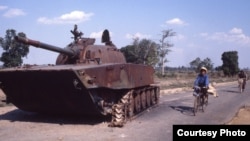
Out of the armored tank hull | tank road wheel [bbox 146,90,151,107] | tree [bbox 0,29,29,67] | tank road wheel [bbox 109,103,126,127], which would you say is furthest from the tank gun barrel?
tree [bbox 0,29,29,67]

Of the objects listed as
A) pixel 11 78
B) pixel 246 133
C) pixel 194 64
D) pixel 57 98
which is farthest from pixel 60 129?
pixel 194 64

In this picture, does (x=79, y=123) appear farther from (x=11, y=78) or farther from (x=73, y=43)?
(x=73, y=43)

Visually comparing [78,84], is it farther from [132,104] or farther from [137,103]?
[137,103]

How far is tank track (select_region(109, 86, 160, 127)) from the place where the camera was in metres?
12.0

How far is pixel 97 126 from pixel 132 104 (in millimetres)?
2223

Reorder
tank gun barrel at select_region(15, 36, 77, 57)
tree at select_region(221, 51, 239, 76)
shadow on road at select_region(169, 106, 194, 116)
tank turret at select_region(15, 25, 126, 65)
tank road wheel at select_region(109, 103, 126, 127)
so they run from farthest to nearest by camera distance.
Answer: tree at select_region(221, 51, 239, 76)
shadow on road at select_region(169, 106, 194, 116)
tank turret at select_region(15, 25, 126, 65)
tank road wheel at select_region(109, 103, 126, 127)
tank gun barrel at select_region(15, 36, 77, 57)

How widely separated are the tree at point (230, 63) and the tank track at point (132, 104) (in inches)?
2141

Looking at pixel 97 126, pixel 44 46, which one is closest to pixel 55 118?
pixel 97 126

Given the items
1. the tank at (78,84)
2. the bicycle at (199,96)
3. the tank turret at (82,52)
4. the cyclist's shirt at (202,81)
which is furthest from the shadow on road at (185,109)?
the tank turret at (82,52)

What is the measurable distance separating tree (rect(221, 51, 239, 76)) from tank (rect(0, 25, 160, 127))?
58.4 meters

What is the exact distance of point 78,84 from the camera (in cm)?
1105

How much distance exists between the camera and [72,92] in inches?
450

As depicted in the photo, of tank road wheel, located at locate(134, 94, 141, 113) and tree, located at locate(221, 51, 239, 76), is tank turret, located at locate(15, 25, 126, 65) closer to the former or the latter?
tank road wheel, located at locate(134, 94, 141, 113)

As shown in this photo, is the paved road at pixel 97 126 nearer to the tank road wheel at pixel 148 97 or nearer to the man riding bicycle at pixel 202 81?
the tank road wheel at pixel 148 97
